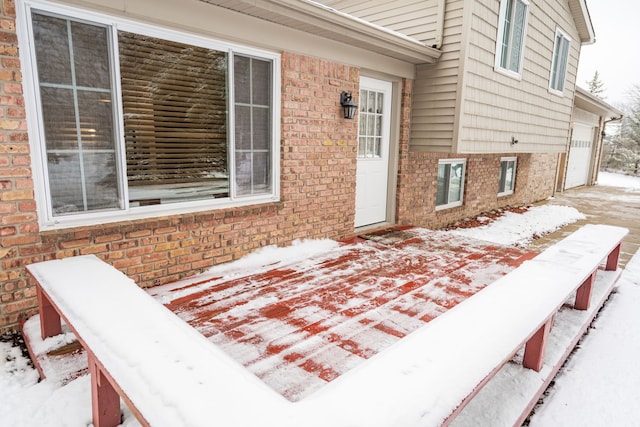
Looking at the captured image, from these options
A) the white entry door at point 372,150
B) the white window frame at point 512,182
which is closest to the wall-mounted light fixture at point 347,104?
the white entry door at point 372,150

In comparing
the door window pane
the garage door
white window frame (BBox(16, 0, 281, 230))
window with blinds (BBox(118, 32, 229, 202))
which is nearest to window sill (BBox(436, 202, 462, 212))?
the door window pane

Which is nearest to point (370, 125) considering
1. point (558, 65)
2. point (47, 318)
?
point (47, 318)

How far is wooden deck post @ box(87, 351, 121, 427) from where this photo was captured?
5.16ft

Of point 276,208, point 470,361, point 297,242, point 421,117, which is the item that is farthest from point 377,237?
point 470,361

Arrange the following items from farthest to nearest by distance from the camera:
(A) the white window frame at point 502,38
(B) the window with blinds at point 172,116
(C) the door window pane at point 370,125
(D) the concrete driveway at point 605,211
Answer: (D) the concrete driveway at point 605,211, (A) the white window frame at point 502,38, (C) the door window pane at point 370,125, (B) the window with blinds at point 172,116

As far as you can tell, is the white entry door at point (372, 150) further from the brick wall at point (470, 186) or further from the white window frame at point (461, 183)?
the white window frame at point (461, 183)

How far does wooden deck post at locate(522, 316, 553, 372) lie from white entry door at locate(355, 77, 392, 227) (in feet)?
9.77

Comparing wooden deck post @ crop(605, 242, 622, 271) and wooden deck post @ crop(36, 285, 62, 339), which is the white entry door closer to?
wooden deck post @ crop(605, 242, 622, 271)

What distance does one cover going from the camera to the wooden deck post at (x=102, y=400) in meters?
1.57

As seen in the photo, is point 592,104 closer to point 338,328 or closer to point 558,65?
point 558,65

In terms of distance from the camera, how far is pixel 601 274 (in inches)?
167

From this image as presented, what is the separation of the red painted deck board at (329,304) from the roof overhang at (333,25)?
233 cm

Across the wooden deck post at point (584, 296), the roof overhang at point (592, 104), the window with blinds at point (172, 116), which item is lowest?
the wooden deck post at point (584, 296)

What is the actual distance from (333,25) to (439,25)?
7.10ft
